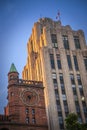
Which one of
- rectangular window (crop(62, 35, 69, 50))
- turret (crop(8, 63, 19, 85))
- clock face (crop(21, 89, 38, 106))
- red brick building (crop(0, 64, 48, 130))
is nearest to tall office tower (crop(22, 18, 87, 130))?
rectangular window (crop(62, 35, 69, 50))

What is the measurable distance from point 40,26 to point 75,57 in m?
22.0

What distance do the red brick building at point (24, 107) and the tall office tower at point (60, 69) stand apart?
6.76 feet

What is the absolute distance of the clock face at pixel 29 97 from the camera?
245ft

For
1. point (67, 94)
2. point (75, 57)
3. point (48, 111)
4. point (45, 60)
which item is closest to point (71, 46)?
point (75, 57)

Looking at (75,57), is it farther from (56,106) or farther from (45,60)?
(56,106)

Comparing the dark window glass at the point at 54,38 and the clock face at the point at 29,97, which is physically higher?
the dark window glass at the point at 54,38

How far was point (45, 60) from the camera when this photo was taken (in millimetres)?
84375

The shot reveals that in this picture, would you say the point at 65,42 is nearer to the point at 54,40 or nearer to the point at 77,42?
the point at 54,40

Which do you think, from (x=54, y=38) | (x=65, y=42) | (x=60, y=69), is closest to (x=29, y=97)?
(x=60, y=69)

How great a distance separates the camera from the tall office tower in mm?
Answer: 76062

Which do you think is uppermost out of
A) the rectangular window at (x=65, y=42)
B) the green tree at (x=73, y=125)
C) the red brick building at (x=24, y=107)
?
the rectangular window at (x=65, y=42)

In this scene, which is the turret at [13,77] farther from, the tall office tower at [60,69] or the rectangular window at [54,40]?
the rectangular window at [54,40]

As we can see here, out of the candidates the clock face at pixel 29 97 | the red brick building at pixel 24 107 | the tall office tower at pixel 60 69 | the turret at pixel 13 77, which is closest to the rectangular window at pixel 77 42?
the tall office tower at pixel 60 69

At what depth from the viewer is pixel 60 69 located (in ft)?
→ 277
